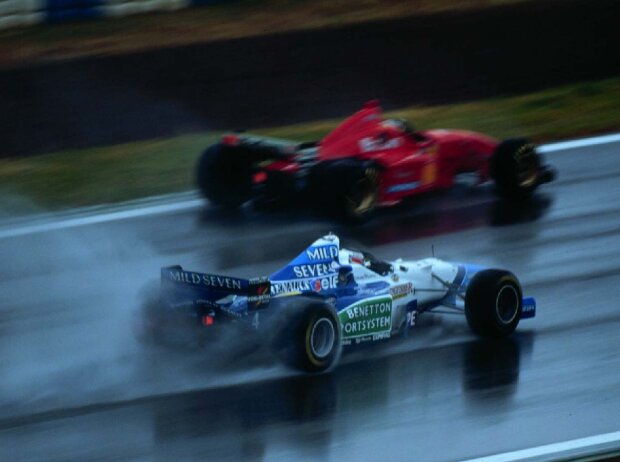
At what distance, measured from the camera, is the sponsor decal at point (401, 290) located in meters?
9.11

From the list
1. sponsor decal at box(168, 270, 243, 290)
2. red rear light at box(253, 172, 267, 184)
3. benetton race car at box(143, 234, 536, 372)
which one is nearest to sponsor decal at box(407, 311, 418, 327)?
benetton race car at box(143, 234, 536, 372)

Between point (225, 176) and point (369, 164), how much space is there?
4.99ft

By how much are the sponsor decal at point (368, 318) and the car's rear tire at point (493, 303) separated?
588mm

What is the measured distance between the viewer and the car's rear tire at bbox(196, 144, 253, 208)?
13.2m

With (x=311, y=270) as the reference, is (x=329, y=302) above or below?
below

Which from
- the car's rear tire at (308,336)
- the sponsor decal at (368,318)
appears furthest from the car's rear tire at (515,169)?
the car's rear tire at (308,336)

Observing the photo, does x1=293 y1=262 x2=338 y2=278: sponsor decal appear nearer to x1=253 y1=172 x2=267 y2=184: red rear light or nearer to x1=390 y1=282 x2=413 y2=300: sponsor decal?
x1=390 y1=282 x2=413 y2=300: sponsor decal

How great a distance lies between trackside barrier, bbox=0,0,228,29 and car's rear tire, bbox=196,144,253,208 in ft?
27.0

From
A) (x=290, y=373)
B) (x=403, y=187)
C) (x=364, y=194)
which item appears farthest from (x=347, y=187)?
(x=290, y=373)

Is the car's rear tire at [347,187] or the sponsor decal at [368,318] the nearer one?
the sponsor decal at [368,318]

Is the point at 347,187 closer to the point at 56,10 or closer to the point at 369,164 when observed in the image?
the point at 369,164

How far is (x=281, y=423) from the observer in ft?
26.2

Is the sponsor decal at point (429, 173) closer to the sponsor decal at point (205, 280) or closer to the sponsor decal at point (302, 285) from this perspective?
→ the sponsor decal at point (302, 285)

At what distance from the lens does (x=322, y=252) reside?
8.98m
